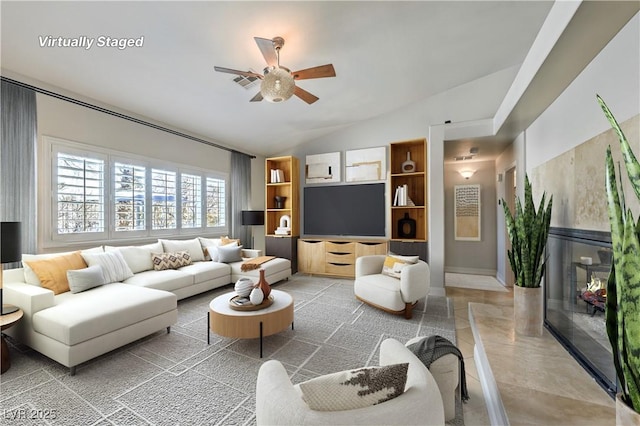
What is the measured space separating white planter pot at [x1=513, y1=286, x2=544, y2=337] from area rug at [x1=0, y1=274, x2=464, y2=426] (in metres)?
0.64

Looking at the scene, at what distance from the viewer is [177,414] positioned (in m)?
1.59

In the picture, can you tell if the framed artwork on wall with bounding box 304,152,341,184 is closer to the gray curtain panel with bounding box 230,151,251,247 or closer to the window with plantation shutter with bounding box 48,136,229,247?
the gray curtain panel with bounding box 230,151,251,247

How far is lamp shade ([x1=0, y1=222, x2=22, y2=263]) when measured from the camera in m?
2.11

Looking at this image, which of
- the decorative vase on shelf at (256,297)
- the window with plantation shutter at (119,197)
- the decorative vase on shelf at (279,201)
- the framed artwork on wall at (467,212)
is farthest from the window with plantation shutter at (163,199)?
the framed artwork on wall at (467,212)

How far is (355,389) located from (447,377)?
1.00 m

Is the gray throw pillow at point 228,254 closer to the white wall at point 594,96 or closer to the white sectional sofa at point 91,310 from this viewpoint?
the white sectional sofa at point 91,310

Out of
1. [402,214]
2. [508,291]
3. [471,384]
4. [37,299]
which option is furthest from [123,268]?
[508,291]

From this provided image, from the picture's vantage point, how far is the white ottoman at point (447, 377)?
60.1 inches

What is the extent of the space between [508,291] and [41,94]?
668cm

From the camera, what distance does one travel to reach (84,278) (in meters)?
2.68

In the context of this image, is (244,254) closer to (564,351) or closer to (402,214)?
(402,214)

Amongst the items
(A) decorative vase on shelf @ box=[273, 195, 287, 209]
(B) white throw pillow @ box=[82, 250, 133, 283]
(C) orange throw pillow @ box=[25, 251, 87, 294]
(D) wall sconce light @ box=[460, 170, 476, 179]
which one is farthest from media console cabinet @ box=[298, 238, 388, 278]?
(C) orange throw pillow @ box=[25, 251, 87, 294]

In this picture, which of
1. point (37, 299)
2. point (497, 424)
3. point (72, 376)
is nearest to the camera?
point (497, 424)

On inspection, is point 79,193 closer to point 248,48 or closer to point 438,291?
point 248,48
